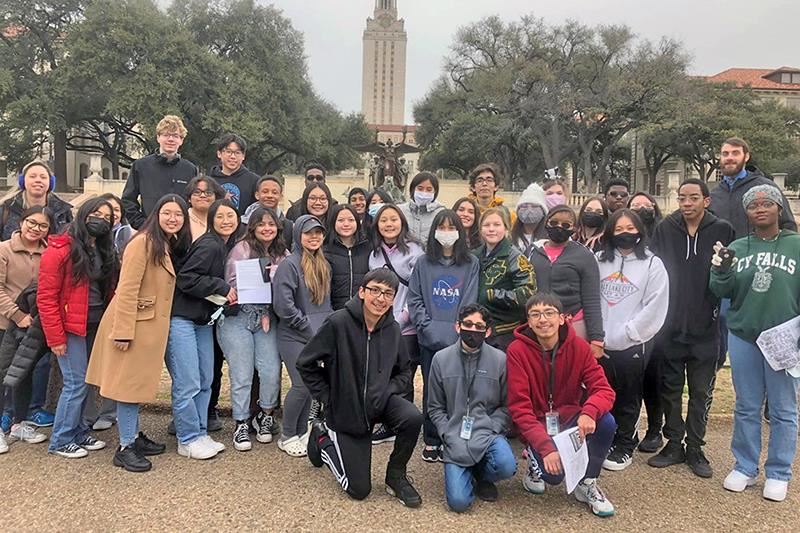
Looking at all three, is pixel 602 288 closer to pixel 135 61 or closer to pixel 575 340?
pixel 575 340

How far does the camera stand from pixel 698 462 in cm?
432

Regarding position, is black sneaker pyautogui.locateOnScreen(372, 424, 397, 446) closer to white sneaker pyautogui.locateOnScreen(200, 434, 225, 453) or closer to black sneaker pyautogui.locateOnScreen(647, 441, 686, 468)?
white sneaker pyautogui.locateOnScreen(200, 434, 225, 453)

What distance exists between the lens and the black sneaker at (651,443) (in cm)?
468

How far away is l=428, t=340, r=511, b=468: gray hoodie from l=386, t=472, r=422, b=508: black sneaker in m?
0.29

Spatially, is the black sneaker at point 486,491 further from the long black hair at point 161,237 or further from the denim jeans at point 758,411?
the long black hair at point 161,237

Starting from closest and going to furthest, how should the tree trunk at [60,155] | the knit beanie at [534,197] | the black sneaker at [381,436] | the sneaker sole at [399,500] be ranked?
the sneaker sole at [399,500]
the black sneaker at [381,436]
the knit beanie at [534,197]
the tree trunk at [60,155]

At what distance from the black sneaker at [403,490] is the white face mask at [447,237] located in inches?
65.7

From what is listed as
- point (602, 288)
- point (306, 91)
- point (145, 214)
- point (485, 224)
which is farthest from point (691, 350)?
point (306, 91)

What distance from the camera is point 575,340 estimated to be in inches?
150

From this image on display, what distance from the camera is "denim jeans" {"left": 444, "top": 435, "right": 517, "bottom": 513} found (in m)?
3.60

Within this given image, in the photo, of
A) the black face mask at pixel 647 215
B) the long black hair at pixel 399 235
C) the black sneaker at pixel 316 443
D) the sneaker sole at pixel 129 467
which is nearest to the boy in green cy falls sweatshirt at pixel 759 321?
the black face mask at pixel 647 215

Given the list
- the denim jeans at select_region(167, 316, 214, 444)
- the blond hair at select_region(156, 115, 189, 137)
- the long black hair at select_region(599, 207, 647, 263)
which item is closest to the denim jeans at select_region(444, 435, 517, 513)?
the long black hair at select_region(599, 207, 647, 263)

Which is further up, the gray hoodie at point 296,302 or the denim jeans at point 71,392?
the gray hoodie at point 296,302

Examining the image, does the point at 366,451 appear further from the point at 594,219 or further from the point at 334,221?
the point at 594,219
